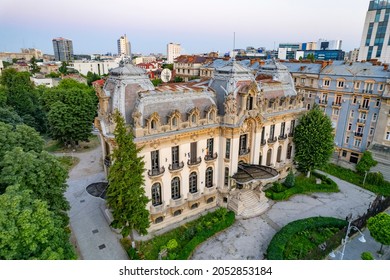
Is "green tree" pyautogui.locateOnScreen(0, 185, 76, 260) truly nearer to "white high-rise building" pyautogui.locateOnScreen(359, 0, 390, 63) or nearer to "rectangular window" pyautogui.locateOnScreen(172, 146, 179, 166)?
"rectangular window" pyautogui.locateOnScreen(172, 146, 179, 166)

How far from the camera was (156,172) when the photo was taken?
30.9 m

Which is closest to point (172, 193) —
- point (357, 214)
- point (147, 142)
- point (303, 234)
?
point (147, 142)

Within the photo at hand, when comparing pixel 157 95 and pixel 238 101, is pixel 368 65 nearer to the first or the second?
pixel 238 101

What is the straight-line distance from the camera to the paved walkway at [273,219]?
1182 inches

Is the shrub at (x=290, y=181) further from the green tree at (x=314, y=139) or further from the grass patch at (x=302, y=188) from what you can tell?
the green tree at (x=314, y=139)

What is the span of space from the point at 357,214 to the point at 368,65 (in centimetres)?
3040

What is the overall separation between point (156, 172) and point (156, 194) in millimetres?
3247

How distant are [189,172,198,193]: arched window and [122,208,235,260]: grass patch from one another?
4041mm

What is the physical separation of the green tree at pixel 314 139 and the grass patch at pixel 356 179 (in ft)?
10.6

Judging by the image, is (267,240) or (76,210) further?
(76,210)

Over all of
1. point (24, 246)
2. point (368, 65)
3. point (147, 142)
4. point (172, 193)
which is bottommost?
point (172, 193)

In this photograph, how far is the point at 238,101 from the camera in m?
34.9

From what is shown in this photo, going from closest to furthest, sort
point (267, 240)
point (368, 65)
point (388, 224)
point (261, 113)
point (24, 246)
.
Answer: point (24, 246) → point (388, 224) → point (267, 240) → point (261, 113) → point (368, 65)

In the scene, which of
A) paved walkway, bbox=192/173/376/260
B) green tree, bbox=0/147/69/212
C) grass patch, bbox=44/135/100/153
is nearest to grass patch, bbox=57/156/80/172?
grass patch, bbox=44/135/100/153
